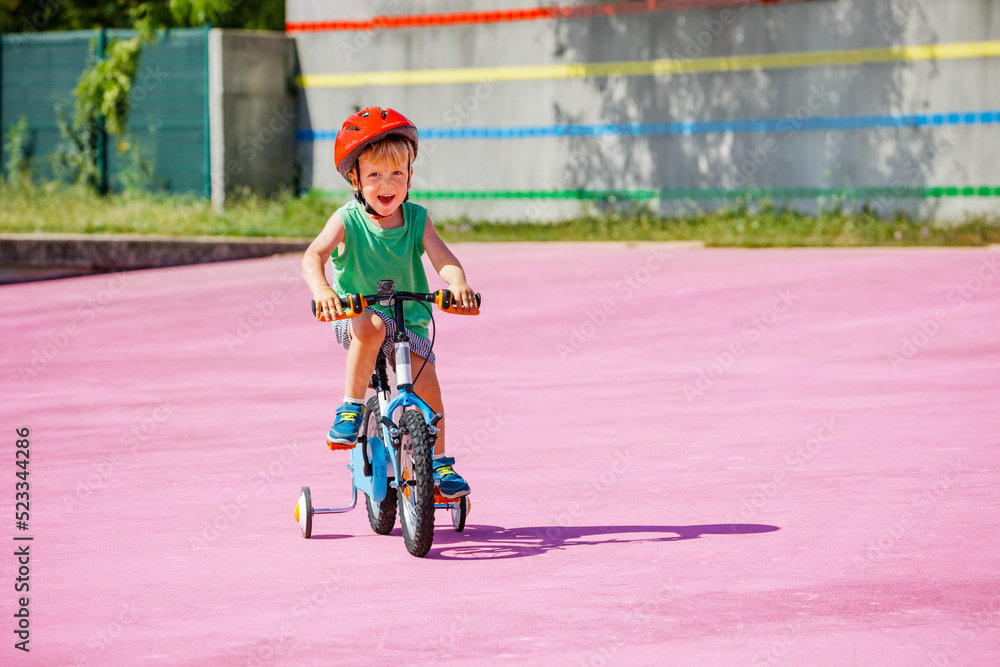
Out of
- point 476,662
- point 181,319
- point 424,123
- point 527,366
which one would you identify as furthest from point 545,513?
point 424,123

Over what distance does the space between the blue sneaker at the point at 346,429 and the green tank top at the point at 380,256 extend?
427mm

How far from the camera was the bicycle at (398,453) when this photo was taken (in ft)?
17.9

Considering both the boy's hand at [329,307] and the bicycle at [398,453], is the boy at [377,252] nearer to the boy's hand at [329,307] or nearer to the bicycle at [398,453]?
the bicycle at [398,453]

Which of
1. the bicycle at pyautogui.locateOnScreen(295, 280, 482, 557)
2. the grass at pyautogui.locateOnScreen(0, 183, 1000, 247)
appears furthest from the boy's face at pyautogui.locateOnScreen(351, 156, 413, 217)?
the grass at pyautogui.locateOnScreen(0, 183, 1000, 247)

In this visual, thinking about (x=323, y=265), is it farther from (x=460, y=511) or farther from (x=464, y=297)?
(x=460, y=511)

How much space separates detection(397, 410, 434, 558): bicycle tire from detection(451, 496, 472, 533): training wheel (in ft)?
0.71

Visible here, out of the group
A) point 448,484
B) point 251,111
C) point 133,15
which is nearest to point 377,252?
point 448,484

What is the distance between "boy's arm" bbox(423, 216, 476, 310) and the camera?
5516 millimetres

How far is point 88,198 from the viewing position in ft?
77.1

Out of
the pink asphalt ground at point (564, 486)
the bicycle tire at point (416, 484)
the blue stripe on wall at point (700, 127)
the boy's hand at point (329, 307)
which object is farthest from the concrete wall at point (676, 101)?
the boy's hand at point (329, 307)

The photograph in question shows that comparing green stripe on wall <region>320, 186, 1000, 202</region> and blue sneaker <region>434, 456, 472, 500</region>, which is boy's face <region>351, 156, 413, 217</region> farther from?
green stripe on wall <region>320, 186, 1000, 202</region>

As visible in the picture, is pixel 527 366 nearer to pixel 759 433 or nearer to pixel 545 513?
pixel 759 433

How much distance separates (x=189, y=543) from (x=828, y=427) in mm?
3822

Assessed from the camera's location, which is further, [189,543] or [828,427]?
[828,427]
